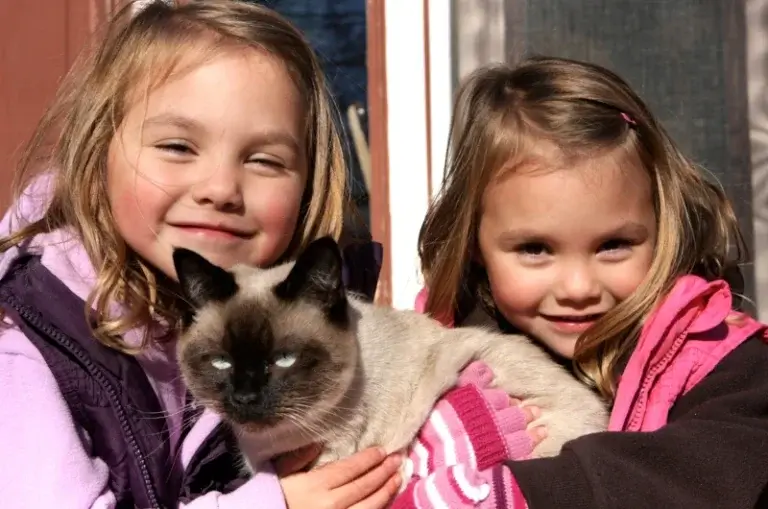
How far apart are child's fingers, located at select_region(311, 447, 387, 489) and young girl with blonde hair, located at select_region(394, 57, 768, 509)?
10 centimetres

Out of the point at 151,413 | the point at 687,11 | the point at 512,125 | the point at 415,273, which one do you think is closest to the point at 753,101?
the point at 687,11

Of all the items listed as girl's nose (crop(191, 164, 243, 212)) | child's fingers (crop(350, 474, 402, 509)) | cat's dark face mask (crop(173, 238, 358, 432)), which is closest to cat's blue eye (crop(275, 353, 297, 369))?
cat's dark face mask (crop(173, 238, 358, 432))

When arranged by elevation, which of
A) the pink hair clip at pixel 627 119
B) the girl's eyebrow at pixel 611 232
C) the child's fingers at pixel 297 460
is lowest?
the child's fingers at pixel 297 460

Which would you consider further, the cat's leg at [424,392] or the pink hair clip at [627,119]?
the pink hair clip at [627,119]

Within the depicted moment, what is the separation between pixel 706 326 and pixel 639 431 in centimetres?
27

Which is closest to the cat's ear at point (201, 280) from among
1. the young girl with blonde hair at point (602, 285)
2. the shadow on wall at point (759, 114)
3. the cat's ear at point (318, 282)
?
the cat's ear at point (318, 282)

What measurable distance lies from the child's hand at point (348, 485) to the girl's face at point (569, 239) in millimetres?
562

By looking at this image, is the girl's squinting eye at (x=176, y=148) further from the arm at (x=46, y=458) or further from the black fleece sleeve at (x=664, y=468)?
the black fleece sleeve at (x=664, y=468)

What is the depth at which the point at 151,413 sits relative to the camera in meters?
1.95

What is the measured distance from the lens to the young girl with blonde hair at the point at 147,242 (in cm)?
176

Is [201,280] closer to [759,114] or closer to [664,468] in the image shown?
[664,468]

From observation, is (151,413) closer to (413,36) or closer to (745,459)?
(745,459)

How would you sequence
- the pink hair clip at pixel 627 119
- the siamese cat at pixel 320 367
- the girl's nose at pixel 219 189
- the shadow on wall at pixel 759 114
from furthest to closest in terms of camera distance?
the shadow on wall at pixel 759 114 < the pink hair clip at pixel 627 119 < the girl's nose at pixel 219 189 < the siamese cat at pixel 320 367

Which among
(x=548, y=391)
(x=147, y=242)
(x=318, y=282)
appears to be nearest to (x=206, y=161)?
(x=147, y=242)
